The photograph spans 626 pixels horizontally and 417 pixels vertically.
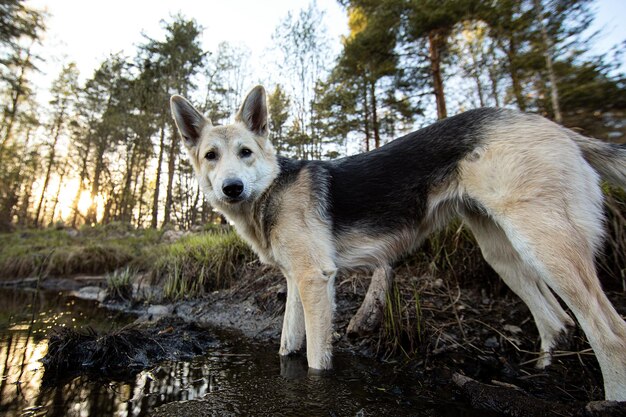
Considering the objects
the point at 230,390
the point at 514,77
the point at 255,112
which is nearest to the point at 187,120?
the point at 255,112

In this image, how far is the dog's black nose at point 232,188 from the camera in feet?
8.44

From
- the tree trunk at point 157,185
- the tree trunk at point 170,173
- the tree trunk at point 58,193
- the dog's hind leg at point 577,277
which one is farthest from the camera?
the tree trunk at point 58,193

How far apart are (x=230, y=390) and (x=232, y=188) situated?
156cm

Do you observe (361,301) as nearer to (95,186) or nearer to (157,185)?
(157,185)

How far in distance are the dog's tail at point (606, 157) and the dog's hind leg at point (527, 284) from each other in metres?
0.89

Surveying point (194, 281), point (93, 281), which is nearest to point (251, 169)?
point (194, 281)

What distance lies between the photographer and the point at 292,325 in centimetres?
304

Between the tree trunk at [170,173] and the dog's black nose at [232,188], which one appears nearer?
the dog's black nose at [232,188]

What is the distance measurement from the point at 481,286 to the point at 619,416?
2528 mm

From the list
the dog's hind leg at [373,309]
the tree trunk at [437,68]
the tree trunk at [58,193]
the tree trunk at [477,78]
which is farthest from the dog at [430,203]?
the tree trunk at [58,193]

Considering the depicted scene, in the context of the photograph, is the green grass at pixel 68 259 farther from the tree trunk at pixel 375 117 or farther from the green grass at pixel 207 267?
the tree trunk at pixel 375 117

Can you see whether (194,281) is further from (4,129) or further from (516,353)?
(4,129)

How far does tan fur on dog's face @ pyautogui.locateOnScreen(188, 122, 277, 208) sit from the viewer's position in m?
2.73

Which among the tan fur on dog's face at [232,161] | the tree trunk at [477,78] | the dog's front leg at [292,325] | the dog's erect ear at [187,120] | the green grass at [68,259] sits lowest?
the dog's front leg at [292,325]
